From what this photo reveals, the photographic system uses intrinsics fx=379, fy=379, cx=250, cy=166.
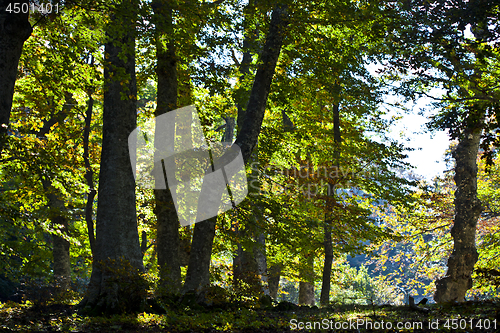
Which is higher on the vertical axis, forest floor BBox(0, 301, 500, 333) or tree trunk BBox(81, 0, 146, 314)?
tree trunk BBox(81, 0, 146, 314)

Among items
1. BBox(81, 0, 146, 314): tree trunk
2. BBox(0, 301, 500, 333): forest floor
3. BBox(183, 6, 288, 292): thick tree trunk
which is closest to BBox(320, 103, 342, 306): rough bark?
BBox(183, 6, 288, 292): thick tree trunk

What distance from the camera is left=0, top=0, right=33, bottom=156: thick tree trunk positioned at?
606 cm

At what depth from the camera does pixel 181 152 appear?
12469mm

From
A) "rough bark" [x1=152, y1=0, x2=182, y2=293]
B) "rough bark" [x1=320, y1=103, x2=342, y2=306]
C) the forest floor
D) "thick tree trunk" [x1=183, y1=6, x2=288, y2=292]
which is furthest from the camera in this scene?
"rough bark" [x1=320, y1=103, x2=342, y2=306]

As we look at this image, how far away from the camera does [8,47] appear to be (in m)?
6.09

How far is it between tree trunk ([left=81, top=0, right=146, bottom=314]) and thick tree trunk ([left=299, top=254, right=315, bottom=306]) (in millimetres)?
9312

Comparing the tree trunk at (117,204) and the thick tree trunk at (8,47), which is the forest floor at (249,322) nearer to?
the tree trunk at (117,204)

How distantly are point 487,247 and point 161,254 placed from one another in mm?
15680

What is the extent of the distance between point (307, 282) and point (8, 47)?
600 inches

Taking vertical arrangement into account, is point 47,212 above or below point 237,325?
above

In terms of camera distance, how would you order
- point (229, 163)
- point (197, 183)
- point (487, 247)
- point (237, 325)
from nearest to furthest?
point (237, 325)
point (229, 163)
point (197, 183)
point (487, 247)

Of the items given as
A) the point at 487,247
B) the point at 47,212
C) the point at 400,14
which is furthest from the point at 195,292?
the point at 487,247

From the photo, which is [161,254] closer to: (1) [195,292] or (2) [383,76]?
(1) [195,292]
